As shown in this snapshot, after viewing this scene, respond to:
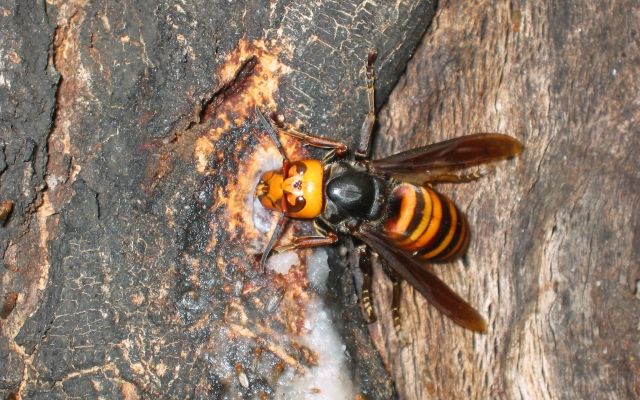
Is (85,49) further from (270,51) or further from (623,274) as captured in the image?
(623,274)

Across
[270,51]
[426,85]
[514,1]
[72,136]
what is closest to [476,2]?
[514,1]

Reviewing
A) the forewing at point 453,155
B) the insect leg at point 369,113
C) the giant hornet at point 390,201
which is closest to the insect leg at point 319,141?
the giant hornet at point 390,201

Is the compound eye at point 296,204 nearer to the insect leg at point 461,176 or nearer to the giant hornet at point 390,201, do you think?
the giant hornet at point 390,201

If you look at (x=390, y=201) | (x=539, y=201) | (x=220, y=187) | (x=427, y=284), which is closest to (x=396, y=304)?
(x=427, y=284)

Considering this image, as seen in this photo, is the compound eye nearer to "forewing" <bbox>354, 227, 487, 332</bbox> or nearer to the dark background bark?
the dark background bark

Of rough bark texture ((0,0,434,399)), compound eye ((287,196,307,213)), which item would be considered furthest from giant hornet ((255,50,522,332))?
rough bark texture ((0,0,434,399))

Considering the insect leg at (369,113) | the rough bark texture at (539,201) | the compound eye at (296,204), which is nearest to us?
the rough bark texture at (539,201)
